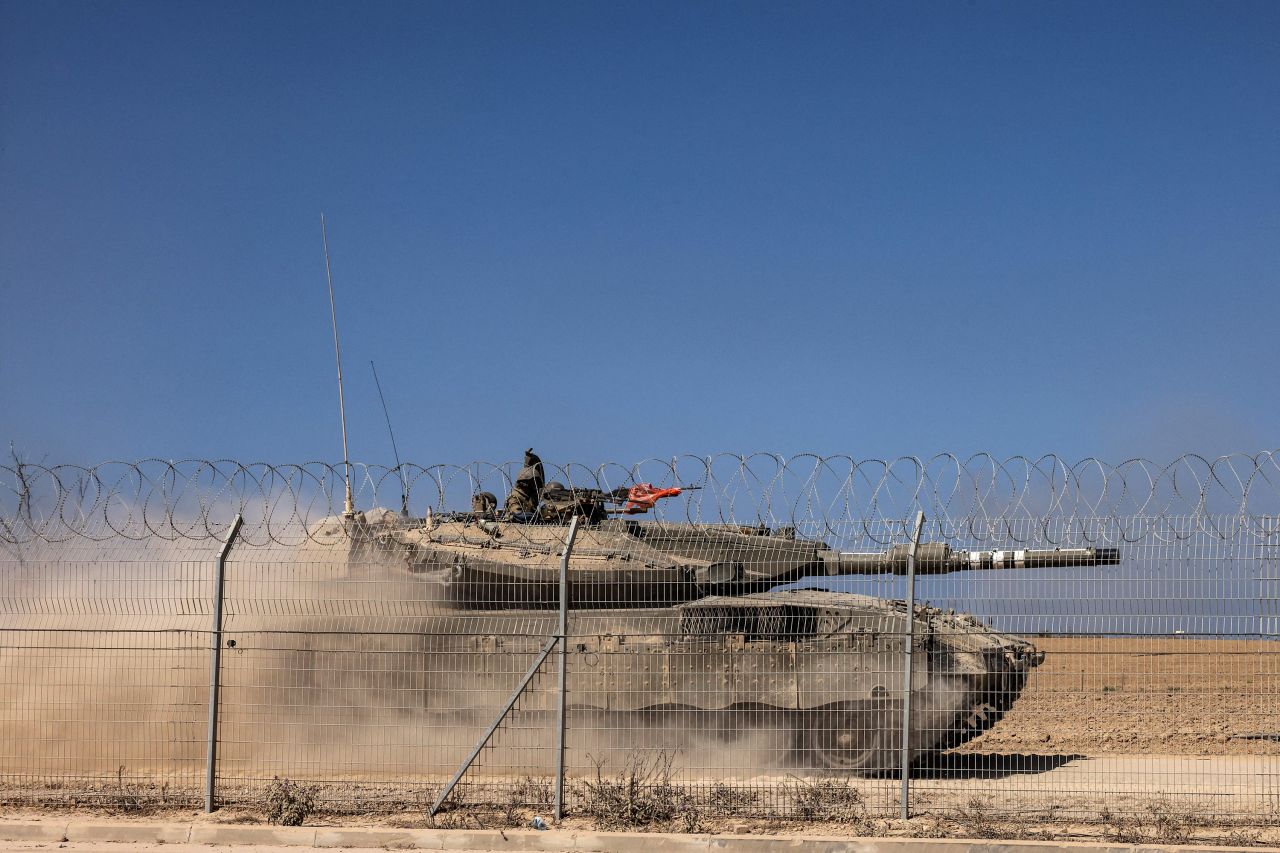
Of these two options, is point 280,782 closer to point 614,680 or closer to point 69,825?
point 69,825

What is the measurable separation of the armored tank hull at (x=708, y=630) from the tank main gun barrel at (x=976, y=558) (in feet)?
4.30

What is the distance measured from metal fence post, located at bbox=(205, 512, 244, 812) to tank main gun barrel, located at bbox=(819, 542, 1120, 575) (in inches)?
184

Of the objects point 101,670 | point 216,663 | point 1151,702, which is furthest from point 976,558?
point 1151,702

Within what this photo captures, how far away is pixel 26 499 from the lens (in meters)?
11.3

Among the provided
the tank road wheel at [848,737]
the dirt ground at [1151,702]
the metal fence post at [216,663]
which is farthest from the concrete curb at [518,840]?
the tank road wheel at [848,737]

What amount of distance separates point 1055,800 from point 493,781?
4.89m

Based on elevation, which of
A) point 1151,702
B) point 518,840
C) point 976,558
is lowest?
point 1151,702

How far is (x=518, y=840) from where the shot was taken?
974 centimetres

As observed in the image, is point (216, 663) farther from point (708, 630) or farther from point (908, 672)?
point (708, 630)

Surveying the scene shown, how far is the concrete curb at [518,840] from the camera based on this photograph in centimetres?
913

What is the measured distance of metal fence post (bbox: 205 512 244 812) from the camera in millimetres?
10508

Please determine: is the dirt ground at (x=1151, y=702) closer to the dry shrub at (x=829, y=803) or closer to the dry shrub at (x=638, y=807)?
the dry shrub at (x=829, y=803)

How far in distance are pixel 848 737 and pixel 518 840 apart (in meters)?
4.65

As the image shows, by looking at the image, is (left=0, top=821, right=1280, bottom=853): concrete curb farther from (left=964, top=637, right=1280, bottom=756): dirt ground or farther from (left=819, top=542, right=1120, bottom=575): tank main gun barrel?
(left=819, top=542, right=1120, bottom=575): tank main gun barrel
